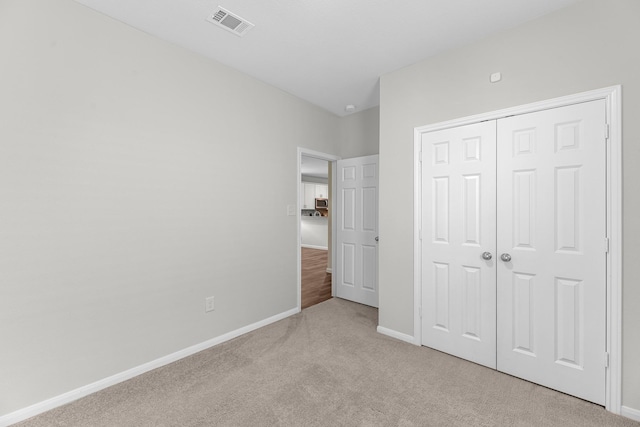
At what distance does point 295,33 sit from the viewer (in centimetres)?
223

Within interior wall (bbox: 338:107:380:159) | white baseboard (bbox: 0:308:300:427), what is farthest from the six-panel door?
white baseboard (bbox: 0:308:300:427)

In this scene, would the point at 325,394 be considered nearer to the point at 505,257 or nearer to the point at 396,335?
the point at 396,335

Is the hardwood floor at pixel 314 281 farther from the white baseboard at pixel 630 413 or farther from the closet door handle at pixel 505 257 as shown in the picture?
the white baseboard at pixel 630 413

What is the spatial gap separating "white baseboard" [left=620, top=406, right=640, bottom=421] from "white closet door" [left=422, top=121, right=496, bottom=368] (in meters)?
0.70

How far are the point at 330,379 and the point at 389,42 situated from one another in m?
2.73

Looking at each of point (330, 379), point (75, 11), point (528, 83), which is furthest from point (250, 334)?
point (528, 83)

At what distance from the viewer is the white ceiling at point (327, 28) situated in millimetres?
1923

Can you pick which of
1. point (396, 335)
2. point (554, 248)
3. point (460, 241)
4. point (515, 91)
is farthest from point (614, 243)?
point (396, 335)

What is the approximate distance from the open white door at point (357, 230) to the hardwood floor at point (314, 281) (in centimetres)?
36

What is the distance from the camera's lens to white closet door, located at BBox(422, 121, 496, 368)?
227 cm

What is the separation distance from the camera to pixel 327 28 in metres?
2.17

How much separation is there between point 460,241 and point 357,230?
168 cm

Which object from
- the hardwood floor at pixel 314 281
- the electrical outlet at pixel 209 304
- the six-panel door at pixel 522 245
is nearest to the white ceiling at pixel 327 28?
the six-panel door at pixel 522 245

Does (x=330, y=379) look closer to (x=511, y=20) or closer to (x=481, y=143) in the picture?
(x=481, y=143)
